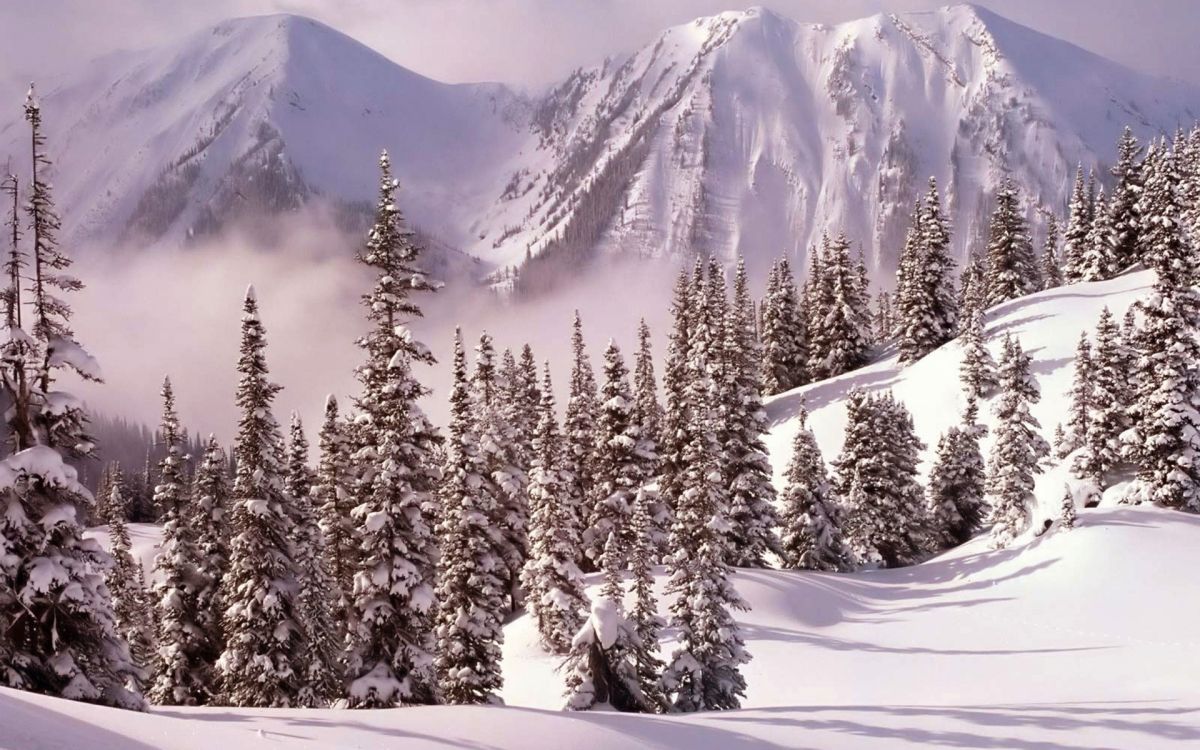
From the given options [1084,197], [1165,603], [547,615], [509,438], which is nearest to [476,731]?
[547,615]

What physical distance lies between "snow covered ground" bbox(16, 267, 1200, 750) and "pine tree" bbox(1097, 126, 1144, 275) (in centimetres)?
4771

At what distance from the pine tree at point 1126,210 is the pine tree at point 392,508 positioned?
259 ft

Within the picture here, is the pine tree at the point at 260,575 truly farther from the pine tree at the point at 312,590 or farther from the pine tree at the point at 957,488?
the pine tree at the point at 957,488

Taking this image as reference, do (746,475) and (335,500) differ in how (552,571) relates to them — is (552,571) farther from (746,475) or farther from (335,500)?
(746,475)

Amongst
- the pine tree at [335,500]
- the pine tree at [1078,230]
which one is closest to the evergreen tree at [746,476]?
the pine tree at [335,500]

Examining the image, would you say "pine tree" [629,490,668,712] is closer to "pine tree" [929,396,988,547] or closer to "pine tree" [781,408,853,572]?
"pine tree" [781,408,853,572]

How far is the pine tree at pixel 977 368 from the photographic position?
2484 inches

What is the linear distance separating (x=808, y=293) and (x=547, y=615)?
60.4 m

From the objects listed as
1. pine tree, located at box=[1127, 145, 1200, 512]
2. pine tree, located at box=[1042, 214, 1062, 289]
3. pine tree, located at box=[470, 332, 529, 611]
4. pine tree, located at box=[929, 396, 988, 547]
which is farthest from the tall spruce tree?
pine tree, located at box=[1042, 214, 1062, 289]

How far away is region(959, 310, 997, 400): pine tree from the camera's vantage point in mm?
63094

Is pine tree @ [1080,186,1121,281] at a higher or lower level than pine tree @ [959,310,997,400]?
higher

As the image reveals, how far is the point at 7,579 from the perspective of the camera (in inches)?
588

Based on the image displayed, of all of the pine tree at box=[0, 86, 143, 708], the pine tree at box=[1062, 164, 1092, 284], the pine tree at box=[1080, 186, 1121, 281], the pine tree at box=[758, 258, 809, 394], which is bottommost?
the pine tree at box=[0, 86, 143, 708]

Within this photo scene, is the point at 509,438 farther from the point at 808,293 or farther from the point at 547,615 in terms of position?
the point at 808,293
